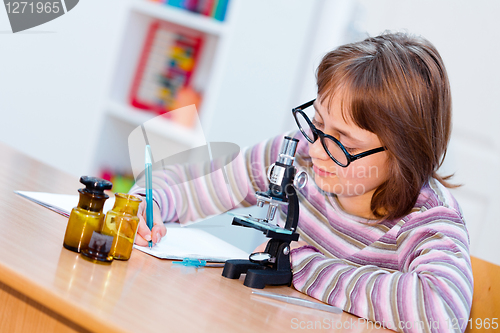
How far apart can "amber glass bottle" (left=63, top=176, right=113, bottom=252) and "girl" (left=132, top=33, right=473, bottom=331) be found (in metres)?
0.19

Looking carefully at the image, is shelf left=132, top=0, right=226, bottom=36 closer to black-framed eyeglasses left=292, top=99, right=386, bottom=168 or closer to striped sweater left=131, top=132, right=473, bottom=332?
striped sweater left=131, top=132, right=473, bottom=332

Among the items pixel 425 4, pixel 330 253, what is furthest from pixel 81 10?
pixel 330 253

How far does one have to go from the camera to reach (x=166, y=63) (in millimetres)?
2807

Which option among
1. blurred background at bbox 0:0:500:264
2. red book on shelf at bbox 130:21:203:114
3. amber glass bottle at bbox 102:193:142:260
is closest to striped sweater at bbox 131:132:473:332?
amber glass bottle at bbox 102:193:142:260

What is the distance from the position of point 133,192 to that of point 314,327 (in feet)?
1.92

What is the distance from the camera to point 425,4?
235 cm

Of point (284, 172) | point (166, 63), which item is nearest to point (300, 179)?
point (284, 172)

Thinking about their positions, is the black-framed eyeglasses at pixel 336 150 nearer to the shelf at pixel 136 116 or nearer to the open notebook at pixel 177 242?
the open notebook at pixel 177 242

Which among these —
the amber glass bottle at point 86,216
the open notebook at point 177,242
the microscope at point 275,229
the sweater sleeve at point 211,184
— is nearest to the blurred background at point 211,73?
the sweater sleeve at point 211,184

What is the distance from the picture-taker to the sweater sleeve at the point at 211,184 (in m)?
1.26

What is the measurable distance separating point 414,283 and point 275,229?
0.28 meters

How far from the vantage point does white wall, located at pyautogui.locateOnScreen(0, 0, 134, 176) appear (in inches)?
113

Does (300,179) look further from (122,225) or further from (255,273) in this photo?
(122,225)

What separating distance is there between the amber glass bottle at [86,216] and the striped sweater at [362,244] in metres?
0.33
